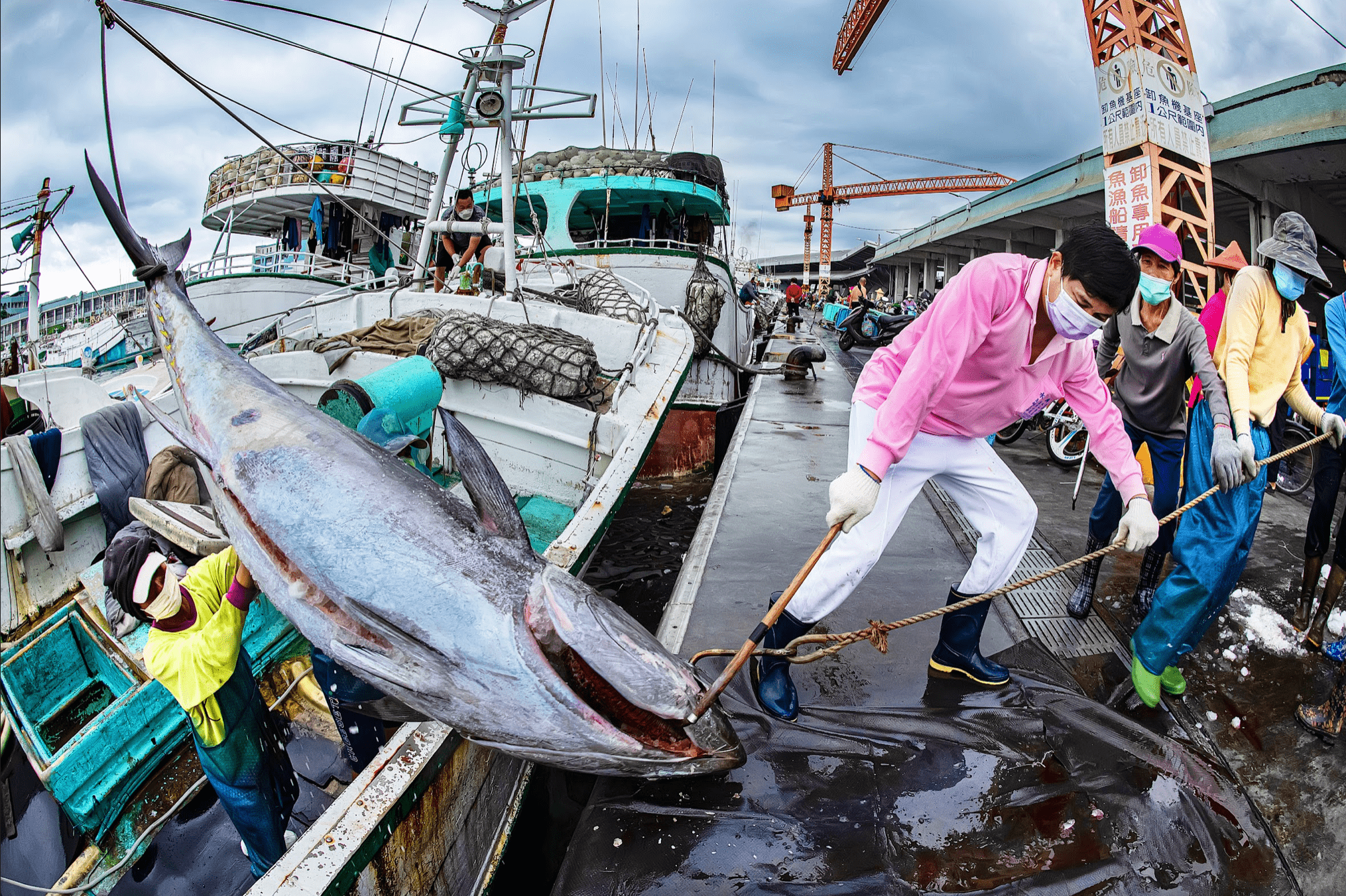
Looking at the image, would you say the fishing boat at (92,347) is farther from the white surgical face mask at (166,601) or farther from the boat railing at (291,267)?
the white surgical face mask at (166,601)

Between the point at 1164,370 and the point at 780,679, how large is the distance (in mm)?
2392

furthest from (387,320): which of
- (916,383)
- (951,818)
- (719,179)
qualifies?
(719,179)

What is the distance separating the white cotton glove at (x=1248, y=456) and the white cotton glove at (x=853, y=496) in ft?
5.65

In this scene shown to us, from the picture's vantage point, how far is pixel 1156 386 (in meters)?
3.30

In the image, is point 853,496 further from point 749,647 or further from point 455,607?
point 455,607

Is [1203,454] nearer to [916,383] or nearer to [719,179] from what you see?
[916,383]

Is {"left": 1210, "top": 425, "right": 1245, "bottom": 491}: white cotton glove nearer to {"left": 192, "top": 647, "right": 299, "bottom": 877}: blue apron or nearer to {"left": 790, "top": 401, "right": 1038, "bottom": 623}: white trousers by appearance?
{"left": 790, "top": 401, "right": 1038, "bottom": 623}: white trousers

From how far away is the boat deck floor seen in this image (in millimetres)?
1889

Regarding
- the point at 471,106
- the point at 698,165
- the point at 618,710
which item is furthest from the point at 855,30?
the point at 618,710

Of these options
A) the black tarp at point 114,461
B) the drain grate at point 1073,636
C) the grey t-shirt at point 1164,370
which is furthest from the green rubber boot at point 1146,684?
the black tarp at point 114,461

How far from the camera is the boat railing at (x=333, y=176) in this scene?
1495 cm

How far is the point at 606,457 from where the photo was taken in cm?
523

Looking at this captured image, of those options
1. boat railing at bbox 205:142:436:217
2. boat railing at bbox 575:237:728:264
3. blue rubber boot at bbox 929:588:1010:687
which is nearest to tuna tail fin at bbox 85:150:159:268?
blue rubber boot at bbox 929:588:1010:687

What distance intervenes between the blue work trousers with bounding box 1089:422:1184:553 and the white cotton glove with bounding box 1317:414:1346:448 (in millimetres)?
536
